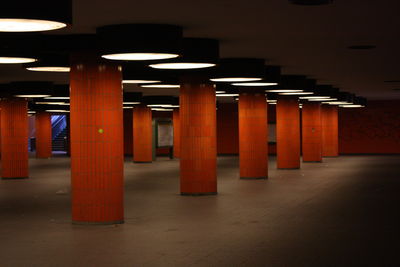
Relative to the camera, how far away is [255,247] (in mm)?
14992

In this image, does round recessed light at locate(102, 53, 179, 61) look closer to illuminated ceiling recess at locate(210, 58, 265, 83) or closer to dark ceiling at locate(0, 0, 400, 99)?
dark ceiling at locate(0, 0, 400, 99)

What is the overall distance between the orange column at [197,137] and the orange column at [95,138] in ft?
25.6

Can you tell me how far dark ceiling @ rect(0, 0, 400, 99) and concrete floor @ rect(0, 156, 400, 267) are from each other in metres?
4.89

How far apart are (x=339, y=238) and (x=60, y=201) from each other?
12.0 meters

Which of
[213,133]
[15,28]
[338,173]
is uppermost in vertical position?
[15,28]

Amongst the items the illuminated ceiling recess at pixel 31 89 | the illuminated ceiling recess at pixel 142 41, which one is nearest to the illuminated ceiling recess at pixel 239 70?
the illuminated ceiling recess at pixel 142 41

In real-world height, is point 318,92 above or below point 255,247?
above

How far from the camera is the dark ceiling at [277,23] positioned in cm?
1427

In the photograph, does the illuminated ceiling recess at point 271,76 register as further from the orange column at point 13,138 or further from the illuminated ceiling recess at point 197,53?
the orange column at point 13,138

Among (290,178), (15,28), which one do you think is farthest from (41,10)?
(290,178)

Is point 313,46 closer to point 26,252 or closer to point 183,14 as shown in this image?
point 183,14

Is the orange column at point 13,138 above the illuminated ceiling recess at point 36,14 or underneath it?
underneath

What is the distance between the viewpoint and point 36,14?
9914 mm

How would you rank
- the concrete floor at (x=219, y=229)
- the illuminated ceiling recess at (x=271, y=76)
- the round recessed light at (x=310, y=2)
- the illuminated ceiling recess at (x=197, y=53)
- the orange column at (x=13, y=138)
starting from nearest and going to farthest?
the round recessed light at (x=310, y=2) → the concrete floor at (x=219, y=229) → the illuminated ceiling recess at (x=197, y=53) → the illuminated ceiling recess at (x=271, y=76) → the orange column at (x=13, y=138)
